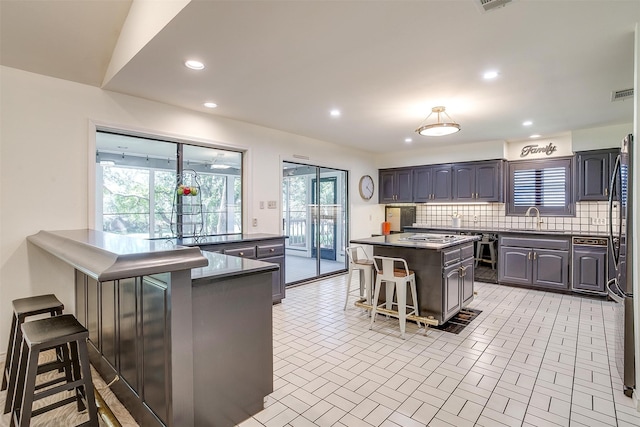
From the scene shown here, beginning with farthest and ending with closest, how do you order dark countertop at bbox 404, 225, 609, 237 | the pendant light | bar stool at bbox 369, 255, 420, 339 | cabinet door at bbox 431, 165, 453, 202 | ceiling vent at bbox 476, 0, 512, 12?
1. cabinet door at bbox 431, 165, 453, 202
2. dark countertop at bbox 404, 225, 609, 237
3. the pendant light
4. bar stool at bbox 369, 255, 420, 339
5. ceiling vent at bbox 476, 0, 512, 12

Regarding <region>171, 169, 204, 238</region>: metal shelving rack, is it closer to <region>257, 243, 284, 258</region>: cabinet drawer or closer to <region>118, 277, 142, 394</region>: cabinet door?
<region>257, 243, 284, 258</region>: cabinet drawer

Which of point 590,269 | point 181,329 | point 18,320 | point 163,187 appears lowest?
point 590,269

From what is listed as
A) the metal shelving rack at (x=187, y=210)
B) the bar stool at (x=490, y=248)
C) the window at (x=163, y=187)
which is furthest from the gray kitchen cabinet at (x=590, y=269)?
the metal shelving rack at (x=187, y=210)

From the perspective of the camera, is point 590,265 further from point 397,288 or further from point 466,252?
point 397,288

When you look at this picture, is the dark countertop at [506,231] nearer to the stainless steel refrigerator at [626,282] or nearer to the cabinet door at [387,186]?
the cabinet door at [387,186]

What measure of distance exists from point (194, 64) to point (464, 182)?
5144 mm

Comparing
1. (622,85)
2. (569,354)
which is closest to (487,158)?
(622,85)

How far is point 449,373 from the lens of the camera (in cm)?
257

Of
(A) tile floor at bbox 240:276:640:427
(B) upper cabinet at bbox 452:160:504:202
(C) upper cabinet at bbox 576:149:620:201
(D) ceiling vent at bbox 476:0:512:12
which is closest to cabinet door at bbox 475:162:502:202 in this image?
(B) upper cabinet at bbox 452:160:504:202

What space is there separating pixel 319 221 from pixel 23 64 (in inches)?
172

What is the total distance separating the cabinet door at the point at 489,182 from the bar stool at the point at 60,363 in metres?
6.03

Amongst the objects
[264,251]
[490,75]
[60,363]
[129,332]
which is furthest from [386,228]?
[60,363]

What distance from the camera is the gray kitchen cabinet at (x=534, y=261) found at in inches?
192

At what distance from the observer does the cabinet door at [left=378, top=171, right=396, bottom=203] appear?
7113 millimetres
